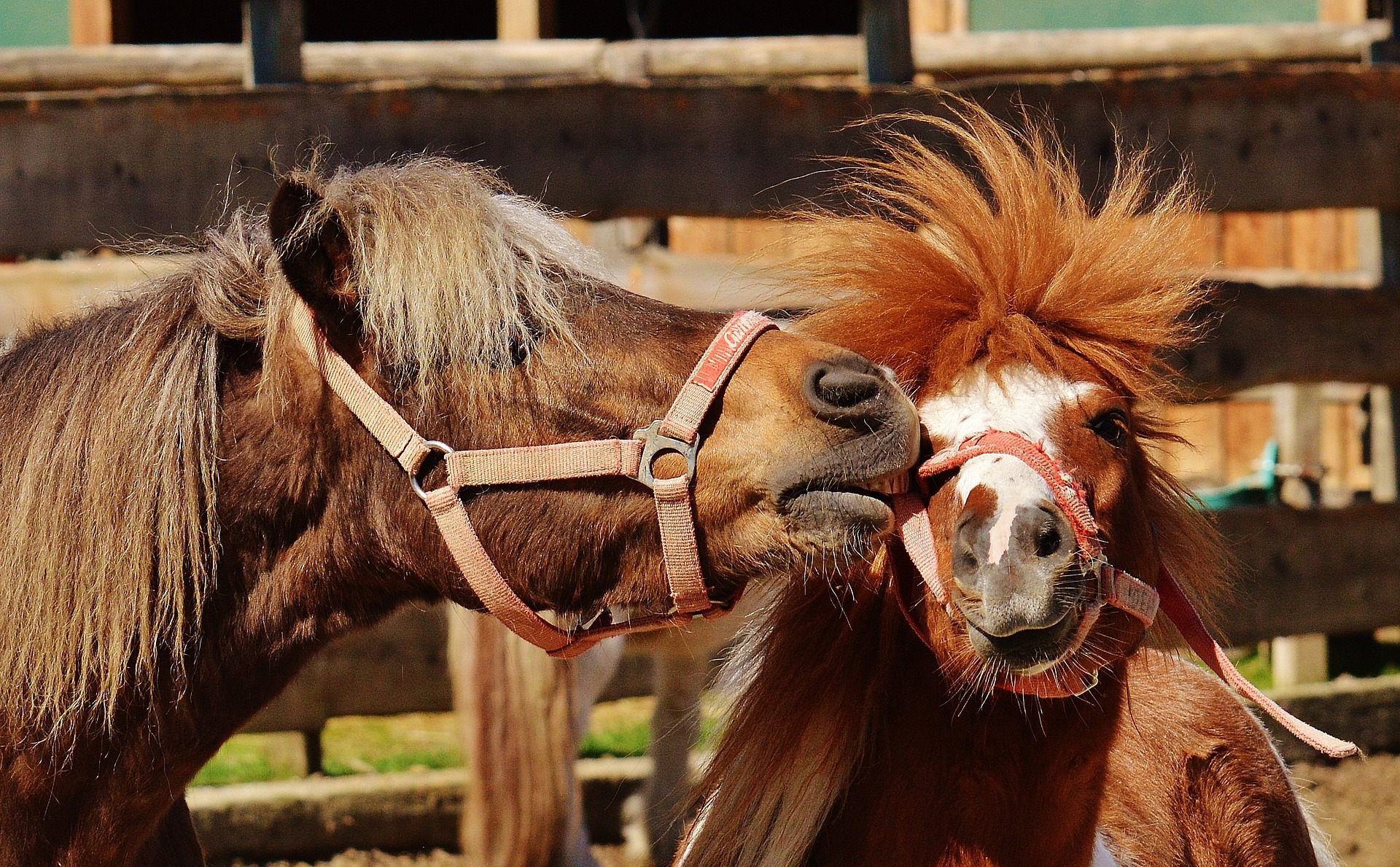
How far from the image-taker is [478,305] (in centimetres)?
162

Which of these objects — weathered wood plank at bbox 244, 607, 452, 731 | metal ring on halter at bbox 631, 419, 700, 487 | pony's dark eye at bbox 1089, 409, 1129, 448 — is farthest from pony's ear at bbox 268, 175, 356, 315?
weathered wood plank at bbox 244, 607, 452, 731

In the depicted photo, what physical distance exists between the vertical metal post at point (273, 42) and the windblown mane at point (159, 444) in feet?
6.57

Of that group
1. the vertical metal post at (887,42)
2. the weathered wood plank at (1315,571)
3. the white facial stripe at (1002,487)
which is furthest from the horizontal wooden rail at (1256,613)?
the white facial stripe at (1002,487)

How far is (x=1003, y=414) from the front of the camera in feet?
5.59

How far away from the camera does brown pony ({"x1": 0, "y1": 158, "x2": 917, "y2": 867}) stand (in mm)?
1600

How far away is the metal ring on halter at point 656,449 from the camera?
5.30 feet

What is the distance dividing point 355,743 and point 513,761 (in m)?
1.73

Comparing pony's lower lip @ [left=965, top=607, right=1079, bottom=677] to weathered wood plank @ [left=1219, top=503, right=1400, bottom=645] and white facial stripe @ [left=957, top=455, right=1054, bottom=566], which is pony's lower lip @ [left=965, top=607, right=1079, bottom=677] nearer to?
white facial stripe @ [left=957, top=455, right=1054, bottom=566]

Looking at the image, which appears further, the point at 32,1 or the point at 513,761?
the point at 32,1

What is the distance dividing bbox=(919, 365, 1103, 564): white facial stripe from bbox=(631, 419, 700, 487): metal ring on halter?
35 cm

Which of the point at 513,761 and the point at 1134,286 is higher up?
the point at 1134,286

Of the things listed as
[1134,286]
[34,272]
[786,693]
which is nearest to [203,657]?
[786,693]

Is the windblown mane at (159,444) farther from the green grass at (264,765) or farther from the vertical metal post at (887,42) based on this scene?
the green grass at (264,765)

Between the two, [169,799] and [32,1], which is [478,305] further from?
[32,1]
